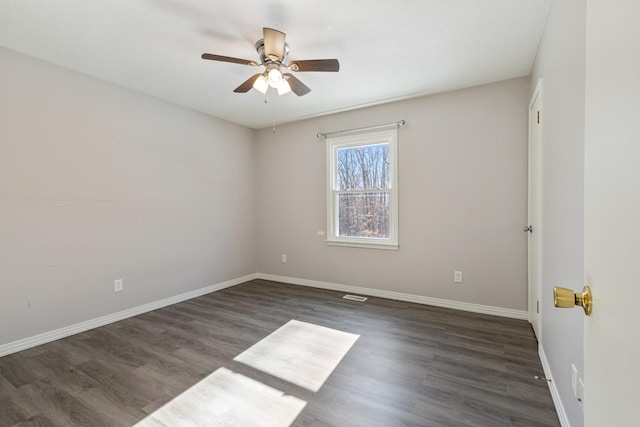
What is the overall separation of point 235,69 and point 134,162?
1.62 metres

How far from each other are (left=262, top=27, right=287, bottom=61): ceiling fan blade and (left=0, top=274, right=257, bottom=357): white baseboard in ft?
10.1

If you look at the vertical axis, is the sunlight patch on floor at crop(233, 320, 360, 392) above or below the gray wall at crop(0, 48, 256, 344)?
below

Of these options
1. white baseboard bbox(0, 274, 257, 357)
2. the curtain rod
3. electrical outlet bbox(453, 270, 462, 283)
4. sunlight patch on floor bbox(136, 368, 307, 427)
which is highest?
the curtain rod

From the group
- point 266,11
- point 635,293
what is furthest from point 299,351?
point 266,11

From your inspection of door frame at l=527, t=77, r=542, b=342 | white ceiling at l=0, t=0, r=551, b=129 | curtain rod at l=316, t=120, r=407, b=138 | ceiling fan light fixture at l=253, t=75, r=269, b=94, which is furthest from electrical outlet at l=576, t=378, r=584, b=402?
curtain rod at l=316, t=120, r=407, b=138

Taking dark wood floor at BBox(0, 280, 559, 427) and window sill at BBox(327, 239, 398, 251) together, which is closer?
dark wood floor at BBox(0, 280, 559, 427)

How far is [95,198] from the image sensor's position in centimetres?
295

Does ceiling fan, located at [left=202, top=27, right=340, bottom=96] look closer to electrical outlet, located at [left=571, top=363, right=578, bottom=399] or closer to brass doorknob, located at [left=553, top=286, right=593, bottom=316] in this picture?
brass doorknob, located at [left=553, top=286, right=593, bottom=316]

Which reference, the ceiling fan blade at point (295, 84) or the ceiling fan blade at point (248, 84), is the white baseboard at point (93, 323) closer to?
the ceiling fan blade at point (248, 84)

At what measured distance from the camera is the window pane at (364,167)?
12.6ft

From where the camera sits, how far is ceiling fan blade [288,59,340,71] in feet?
6.84

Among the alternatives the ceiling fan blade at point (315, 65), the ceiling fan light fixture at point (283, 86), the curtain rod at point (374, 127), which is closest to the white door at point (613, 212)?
the ceiling fan blade at point (315, 65)

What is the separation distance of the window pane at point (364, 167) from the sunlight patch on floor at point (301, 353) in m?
2.01

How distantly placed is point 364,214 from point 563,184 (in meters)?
2.50
